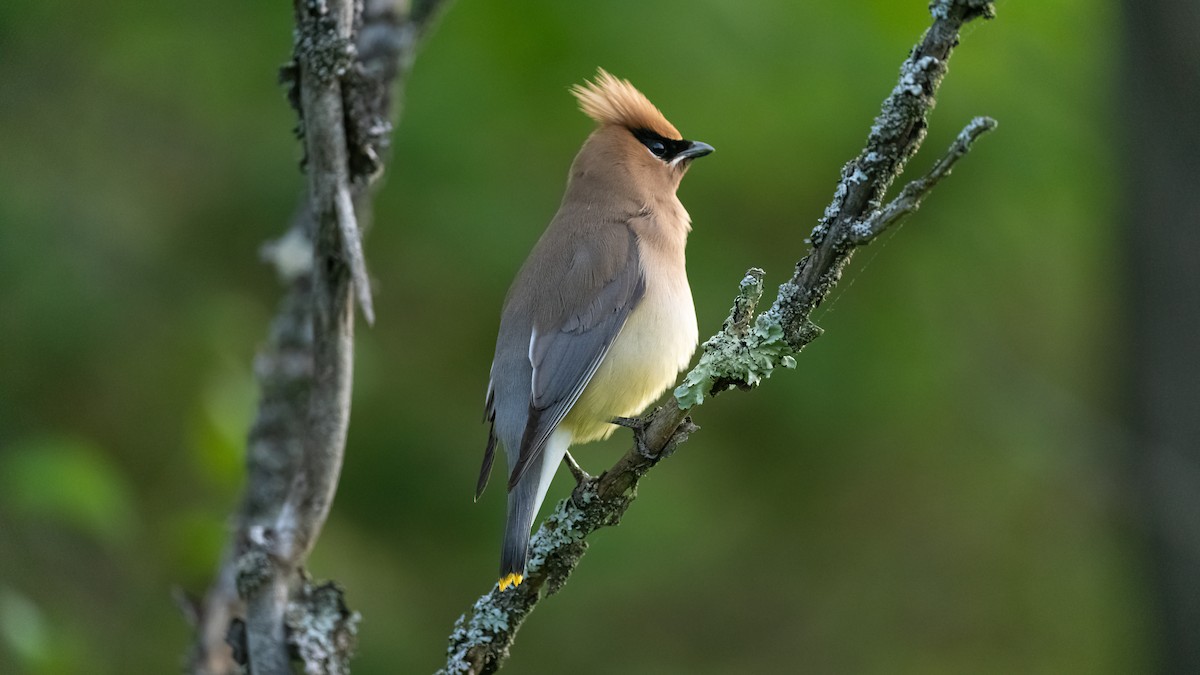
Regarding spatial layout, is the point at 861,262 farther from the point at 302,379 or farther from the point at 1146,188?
the point at 302,379

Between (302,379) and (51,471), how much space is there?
0.92 metres

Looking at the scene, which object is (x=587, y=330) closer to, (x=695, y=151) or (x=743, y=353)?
(x=695, y=151)

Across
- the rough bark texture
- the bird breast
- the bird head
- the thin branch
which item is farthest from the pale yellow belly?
the rough bark texture

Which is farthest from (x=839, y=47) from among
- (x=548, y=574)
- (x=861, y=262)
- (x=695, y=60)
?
(x=548, y=574)

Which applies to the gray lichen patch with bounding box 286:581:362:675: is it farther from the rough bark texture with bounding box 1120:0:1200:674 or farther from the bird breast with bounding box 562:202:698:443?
the rough bark texture with bounding box 1120:0:1200:674

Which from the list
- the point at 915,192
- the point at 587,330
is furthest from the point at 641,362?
the point at 915,192

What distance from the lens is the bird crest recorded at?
456cm

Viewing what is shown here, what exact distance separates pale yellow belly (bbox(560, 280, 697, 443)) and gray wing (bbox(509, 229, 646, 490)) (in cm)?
4

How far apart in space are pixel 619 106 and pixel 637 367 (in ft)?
3.83

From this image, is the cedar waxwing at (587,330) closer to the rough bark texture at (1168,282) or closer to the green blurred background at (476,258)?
the green blurred background at (476,258)

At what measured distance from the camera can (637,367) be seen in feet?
12.7

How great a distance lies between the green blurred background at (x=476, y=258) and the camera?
16.2ft

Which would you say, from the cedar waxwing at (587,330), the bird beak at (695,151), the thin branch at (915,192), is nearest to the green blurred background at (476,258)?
the bird beak at (695,151)

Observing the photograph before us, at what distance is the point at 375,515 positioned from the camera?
5.17 m
